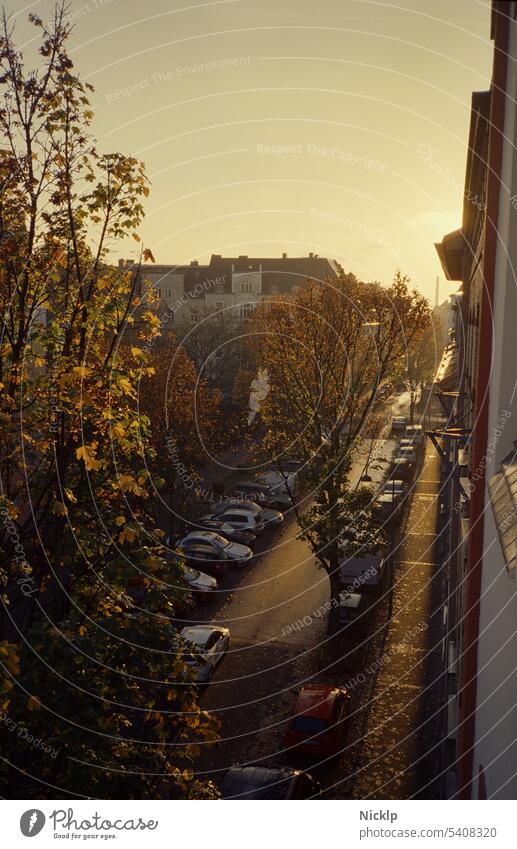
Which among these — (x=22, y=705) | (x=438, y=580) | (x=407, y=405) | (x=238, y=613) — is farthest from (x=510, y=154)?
(x=407, y=405)

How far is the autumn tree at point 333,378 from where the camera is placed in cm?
2116

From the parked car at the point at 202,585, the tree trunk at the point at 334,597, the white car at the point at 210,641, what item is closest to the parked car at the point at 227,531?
the parked car at the point at 202,585

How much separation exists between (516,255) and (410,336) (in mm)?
14712

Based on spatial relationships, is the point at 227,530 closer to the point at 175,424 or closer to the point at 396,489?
the point at 175,424

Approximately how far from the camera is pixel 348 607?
75.2 ft

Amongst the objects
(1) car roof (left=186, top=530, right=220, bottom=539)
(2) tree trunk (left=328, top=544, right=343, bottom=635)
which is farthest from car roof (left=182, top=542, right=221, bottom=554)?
(2) tree trunk (left=328, top=544, right=343, bottom=635)

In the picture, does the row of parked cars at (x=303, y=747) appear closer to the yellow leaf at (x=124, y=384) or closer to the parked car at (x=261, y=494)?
the yellow leaf at (x=124, y=384)

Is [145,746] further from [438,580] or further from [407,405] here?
[407,405]

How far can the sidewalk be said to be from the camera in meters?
15.4

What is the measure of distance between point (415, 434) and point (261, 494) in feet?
60.6

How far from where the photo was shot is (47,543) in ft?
28.7

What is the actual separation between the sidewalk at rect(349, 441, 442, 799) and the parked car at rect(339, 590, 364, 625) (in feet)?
3.98

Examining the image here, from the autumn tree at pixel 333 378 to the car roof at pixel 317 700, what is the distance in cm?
434

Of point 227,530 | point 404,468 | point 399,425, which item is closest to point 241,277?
point 399,425
